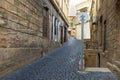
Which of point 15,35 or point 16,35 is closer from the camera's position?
point 15,35

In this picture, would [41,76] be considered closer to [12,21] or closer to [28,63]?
[12,21]

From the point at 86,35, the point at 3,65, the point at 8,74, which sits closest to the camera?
the point at 3,65

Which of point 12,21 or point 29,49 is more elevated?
point 12,21

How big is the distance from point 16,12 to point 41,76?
2273 millimetres

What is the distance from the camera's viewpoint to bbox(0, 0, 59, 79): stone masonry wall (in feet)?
18.7

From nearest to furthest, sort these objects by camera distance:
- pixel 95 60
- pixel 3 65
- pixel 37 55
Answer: pixel 3 65 → pixel 37 55 → pixel 95 60

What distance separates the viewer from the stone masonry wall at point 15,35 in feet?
18.7

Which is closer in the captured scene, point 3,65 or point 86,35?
point 3,65

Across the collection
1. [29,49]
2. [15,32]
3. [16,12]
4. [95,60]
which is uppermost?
[16,12]

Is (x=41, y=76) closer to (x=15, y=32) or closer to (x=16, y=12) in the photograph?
(x=15, y=32)

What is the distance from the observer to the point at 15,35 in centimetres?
669

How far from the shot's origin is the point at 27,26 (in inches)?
329

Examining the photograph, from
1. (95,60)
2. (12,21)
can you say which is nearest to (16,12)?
(12,21)

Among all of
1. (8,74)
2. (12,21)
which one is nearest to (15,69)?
(8,74)
